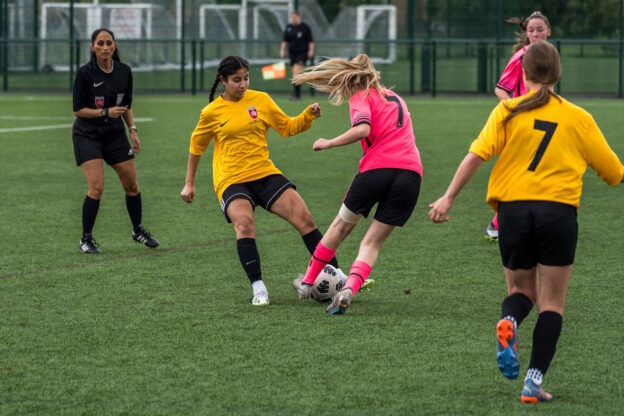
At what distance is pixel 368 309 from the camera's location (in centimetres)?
730

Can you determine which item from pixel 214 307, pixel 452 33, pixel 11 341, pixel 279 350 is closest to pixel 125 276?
pixel 214 307

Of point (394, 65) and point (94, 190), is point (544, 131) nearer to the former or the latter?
point (94, 190)

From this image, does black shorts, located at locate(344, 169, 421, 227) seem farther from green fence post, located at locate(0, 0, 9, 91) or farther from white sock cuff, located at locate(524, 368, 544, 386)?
green fence post, located at locate(0, 0, 9, 91)

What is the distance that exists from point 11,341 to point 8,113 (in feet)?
61.5

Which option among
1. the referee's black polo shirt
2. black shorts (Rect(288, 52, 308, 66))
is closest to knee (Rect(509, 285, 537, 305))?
the referee's black polo shirt

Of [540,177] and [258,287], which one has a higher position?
[540,177]

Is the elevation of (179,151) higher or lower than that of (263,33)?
lower

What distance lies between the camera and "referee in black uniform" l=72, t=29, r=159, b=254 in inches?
372

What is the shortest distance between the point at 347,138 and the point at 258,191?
1176mm

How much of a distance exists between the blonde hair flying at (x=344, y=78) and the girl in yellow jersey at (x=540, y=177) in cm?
196

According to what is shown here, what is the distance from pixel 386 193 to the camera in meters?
7.15

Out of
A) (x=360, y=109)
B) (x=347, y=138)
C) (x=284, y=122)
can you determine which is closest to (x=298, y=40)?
(x=284, y=122)

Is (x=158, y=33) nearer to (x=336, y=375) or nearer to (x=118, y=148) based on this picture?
(x=118, y=148)

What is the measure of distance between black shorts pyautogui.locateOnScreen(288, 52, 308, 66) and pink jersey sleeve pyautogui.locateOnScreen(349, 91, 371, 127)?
2075 cm
